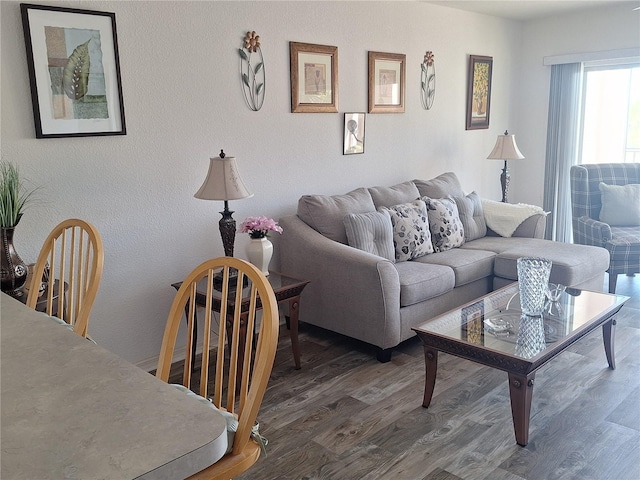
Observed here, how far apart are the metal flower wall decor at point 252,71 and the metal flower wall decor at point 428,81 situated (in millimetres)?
1761

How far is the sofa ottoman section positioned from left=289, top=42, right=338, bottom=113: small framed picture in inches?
65.3

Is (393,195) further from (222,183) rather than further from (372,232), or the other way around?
(222,183)

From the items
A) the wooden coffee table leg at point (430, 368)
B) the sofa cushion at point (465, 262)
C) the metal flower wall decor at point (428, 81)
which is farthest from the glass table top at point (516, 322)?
the metal flower wall decor at point (428, 81)

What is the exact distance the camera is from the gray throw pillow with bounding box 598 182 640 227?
4.68 metres

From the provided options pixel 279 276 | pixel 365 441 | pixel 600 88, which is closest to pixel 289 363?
pixel 279 276

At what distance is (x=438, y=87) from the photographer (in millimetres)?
5043

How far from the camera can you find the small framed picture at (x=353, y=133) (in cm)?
427

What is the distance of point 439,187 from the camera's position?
4.62 m

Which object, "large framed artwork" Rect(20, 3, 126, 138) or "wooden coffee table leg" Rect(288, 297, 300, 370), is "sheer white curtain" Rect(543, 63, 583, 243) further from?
"large framed artwork" Rect(20, 3, 126, 138)

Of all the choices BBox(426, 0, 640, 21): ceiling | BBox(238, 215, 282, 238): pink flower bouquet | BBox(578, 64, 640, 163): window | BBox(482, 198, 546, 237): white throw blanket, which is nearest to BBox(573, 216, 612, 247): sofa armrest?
BBox(482, 198, 546, 237): white throw blanket

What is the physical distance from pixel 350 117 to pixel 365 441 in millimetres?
2539

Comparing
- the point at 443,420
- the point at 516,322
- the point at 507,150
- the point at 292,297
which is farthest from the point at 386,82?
the point at 443,420

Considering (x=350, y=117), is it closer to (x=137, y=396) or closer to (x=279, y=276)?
(x=279, y=276)

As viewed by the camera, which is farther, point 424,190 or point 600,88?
point 600,88
